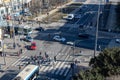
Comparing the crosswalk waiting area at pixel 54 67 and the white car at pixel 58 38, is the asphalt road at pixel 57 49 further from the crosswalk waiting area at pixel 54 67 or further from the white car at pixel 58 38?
the white car at pixel 58 38

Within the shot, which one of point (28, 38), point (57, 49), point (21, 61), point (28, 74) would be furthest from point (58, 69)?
point (28, 38)

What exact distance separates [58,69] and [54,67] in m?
0.86

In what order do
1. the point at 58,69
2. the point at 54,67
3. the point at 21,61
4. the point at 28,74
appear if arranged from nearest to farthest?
the point at 28,74 < the point at 58,69 < the point at 54,67 < the point at 21,61

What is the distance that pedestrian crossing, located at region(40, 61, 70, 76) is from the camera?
129 ft

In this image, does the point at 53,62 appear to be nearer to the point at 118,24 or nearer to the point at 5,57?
the point at 5,57

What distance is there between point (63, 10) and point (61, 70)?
1810 inches

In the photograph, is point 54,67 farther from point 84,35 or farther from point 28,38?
point 84,35

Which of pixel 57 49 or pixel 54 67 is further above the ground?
pixel 57 49

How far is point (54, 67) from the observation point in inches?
1618

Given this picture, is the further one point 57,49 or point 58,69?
point 57,49

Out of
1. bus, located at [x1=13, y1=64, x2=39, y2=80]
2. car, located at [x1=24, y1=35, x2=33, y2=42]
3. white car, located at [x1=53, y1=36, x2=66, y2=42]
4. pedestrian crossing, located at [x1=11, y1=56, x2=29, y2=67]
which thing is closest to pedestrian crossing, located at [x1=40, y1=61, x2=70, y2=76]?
bus, located at [x1=13, y1=64, x2=39, y2=80]

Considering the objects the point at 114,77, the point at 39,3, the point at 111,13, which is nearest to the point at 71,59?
the point at 114,77

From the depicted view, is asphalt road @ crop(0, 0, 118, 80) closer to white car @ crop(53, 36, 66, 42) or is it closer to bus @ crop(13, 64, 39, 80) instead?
white car @ crop(53, 36, 66, 42)

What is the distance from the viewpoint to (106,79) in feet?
94.3
